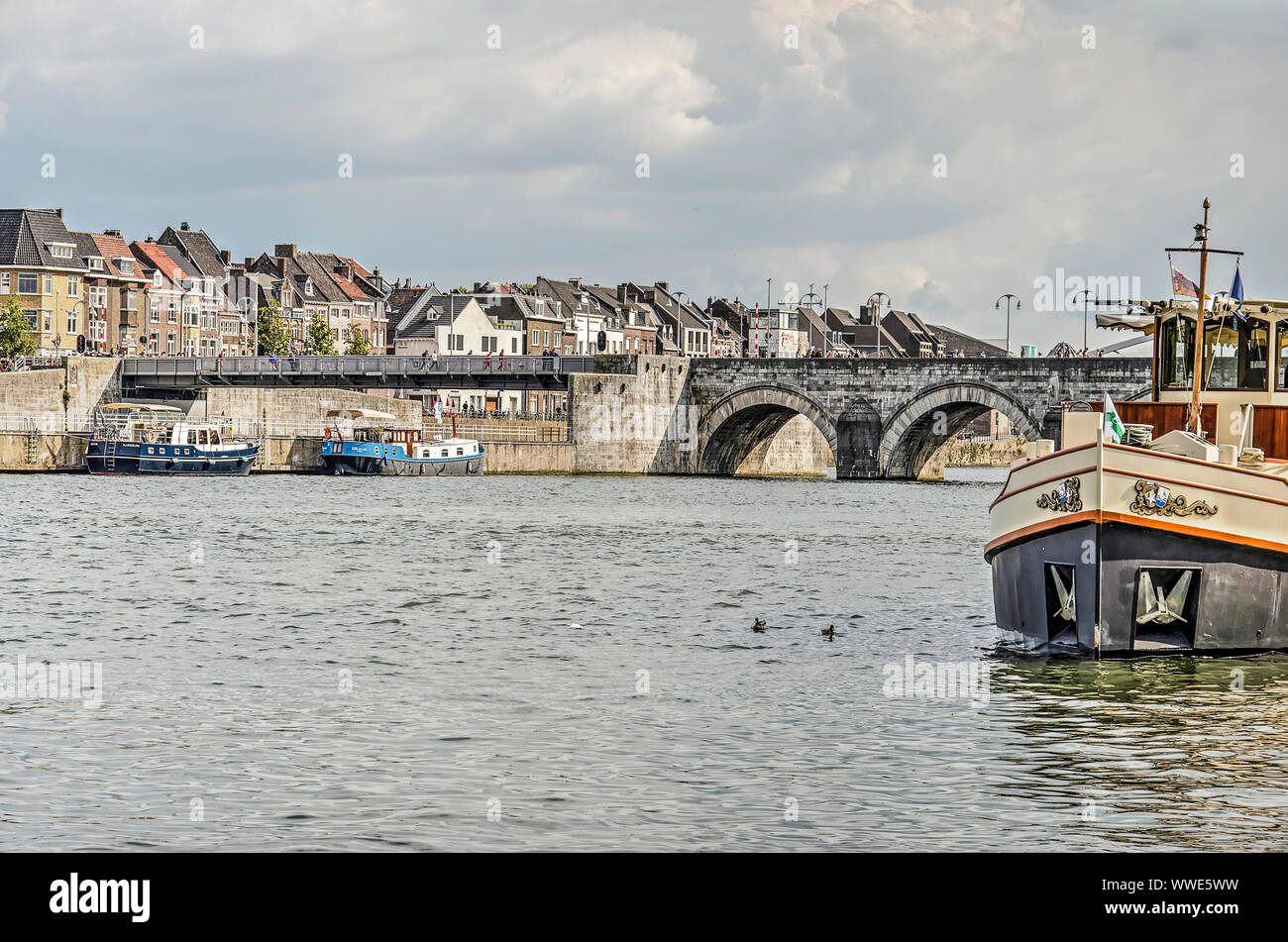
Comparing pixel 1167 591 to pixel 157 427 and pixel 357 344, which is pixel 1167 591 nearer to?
pixel 157 427

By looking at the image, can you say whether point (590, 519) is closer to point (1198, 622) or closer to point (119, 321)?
point (1198, 622)

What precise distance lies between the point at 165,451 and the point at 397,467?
11.6m

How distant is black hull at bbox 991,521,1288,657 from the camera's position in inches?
741

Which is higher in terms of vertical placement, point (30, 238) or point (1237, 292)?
point (30, 238)

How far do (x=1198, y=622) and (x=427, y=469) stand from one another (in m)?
67.4

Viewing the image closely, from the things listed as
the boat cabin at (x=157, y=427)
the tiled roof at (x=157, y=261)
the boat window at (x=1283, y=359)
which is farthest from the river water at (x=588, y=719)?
the tiled roof at (x=157, y=261)

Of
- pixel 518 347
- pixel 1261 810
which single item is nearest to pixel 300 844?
pixel 1261 810

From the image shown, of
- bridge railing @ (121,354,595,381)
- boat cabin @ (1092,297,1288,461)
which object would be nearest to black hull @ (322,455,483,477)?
bridge railing @ (121,354,595,381)

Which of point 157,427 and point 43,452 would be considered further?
point 157,427

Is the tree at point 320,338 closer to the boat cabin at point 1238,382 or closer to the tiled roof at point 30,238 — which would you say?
the tiled roof at point 30,238

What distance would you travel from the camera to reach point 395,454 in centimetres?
8356

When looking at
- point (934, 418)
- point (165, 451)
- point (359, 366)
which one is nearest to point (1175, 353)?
point (934, 418)

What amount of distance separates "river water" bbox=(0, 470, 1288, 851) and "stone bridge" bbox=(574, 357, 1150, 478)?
153 feet

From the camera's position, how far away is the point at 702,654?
2161 centimetres
